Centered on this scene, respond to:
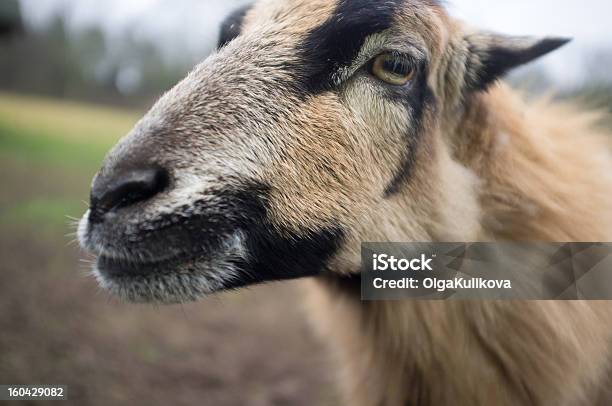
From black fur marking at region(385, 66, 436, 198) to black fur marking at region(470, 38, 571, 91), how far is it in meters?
0.19

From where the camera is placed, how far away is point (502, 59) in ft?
4.75

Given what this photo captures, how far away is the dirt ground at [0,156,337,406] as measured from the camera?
2.11m

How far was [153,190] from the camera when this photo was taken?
1089mm

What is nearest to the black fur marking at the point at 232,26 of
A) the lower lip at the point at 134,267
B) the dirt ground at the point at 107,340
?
the lower lip at the point at 134,267

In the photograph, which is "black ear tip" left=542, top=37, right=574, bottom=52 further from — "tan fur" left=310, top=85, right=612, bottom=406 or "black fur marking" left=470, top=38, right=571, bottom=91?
"tan fur" left=310, top=85, right=612, bottom=406

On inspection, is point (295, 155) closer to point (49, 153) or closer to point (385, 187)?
point (385, 187)

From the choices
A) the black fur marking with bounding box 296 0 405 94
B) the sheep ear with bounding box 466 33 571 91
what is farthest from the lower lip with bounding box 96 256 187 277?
the sheep ear with bounding box 466 33 571 91

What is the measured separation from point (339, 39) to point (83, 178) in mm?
1726

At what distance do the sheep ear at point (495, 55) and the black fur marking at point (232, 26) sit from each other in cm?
65

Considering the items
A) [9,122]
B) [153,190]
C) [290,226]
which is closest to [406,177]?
[290,226]

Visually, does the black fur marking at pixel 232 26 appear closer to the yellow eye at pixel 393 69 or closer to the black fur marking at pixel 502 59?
the yellow eye at pixel 393 69

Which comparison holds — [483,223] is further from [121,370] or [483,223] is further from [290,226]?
[121,370]

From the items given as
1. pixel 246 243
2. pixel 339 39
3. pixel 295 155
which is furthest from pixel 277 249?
pixel 339 39

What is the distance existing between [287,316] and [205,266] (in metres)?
2.36
